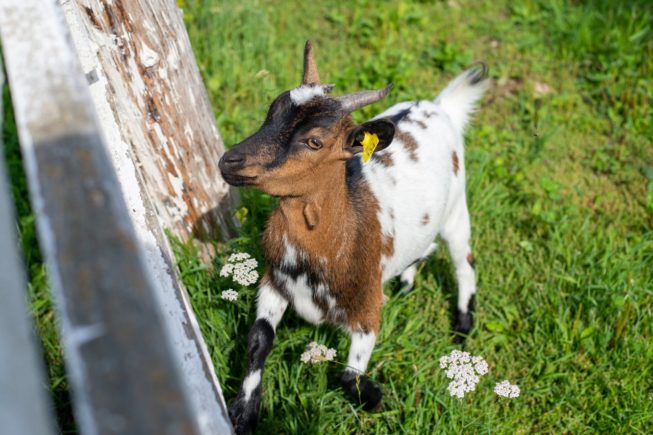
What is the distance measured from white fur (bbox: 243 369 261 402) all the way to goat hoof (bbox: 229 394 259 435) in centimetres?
2

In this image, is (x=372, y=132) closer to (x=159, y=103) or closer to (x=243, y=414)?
(x=159, y=103)

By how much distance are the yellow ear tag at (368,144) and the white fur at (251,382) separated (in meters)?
0.94

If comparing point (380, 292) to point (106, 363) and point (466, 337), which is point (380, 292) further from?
point (106, 363)

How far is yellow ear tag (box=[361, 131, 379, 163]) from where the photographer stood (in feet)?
8.69

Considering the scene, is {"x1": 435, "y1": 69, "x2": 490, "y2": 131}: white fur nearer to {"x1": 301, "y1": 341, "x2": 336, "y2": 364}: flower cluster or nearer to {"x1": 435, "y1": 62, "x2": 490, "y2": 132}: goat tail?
{"x1": 435, "y1": 62, "x2": 490, "y2": 132}: goat tail

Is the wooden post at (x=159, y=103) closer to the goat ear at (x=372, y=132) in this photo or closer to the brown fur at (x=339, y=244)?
the brown fur at (x=339, y=244)

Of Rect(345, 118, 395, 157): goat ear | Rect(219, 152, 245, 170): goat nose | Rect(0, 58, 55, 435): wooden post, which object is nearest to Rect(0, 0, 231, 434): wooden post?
Rect(0, 58, 55, 435): wooden post

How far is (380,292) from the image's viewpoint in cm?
303

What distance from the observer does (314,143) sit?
2.60 meters

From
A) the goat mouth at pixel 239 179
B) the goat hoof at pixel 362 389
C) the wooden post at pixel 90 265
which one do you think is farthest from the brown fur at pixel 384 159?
the wooden post at pixel 90 265

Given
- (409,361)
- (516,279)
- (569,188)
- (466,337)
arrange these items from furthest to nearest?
(569,188), (516,279), (466,337), (409,361)

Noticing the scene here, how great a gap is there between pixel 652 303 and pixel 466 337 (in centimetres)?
95

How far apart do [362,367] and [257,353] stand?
443 mm

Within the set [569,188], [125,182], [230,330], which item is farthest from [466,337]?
[125,182]
